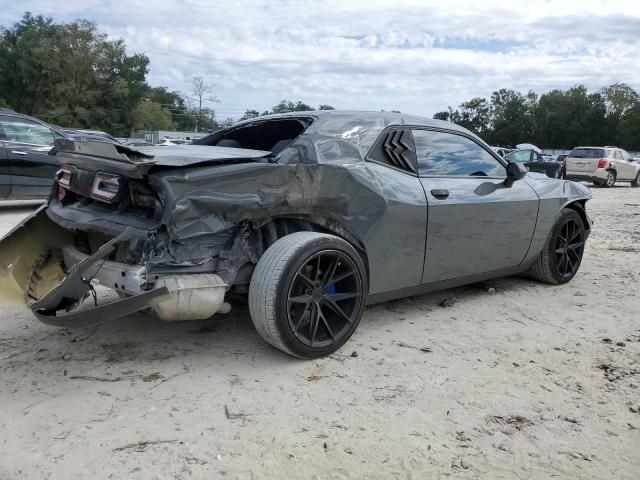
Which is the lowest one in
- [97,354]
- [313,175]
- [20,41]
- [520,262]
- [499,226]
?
[97,354]

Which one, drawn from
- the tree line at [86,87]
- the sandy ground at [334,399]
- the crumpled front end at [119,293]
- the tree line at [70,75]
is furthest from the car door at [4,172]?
the tree line at [70,75]

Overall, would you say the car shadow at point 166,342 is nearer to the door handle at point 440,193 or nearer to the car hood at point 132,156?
the door handle at point 440,193

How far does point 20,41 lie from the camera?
5153 cm

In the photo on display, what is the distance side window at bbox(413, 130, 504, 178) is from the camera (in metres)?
4.05

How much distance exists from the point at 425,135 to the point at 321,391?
2.07m

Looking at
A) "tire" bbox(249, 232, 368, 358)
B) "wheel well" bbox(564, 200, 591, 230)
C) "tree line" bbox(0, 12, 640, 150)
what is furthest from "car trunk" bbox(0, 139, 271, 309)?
"tree line" bbox(0, 12, 640, 150)

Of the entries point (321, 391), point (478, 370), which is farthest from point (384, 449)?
point (478, 370)

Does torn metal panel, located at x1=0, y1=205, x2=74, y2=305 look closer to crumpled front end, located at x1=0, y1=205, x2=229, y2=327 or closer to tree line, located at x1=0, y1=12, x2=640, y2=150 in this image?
crumpled front end, located at x1=0, y1=205, x2=229, y2=327

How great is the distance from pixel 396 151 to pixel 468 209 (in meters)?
0.71

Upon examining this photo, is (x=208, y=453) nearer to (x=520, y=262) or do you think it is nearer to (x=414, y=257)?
(x=414, y=257)

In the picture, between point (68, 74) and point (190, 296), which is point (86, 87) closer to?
point (68, 74)

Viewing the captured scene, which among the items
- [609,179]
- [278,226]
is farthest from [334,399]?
[609,179]

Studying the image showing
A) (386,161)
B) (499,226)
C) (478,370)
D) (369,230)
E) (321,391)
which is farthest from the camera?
(499,226)

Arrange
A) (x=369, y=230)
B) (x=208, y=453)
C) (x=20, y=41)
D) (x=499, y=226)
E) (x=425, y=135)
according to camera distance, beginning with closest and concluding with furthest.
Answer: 1. (x=208, y=453)
2. (x=369, y=230)
3. (x=425, y=135)
4. (x=499, y=226)
5. (x=20, y=41)
